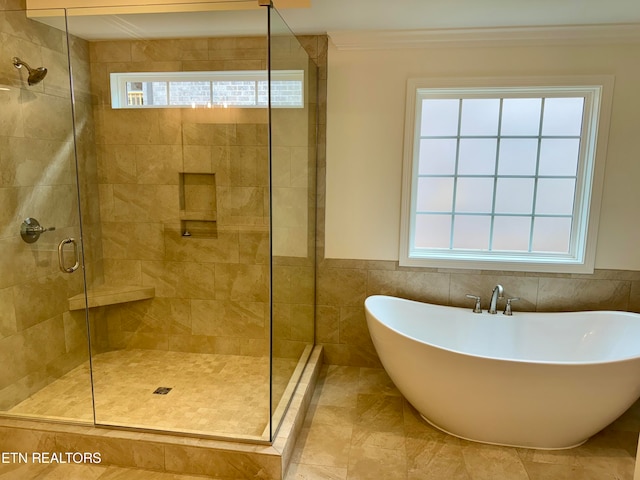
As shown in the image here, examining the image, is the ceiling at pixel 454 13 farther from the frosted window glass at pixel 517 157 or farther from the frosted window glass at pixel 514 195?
the frosted window glass at pixel 514 195

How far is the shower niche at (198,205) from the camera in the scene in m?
2.94

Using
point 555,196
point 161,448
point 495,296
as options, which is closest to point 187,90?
point 161,448

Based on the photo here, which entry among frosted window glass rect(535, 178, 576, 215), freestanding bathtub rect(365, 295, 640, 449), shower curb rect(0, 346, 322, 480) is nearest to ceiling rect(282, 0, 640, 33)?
frosted window glass rect(535, 178, 576, 215)

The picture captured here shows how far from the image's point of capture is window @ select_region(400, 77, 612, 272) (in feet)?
8.59

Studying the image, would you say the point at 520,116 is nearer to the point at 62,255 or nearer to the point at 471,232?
the point at 471,232

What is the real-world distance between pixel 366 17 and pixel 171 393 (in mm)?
2558

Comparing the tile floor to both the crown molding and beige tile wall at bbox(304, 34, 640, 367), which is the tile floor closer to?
beige tile wall at bbox(304, 34, 640, 367)

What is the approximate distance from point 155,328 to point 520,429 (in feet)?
8.37

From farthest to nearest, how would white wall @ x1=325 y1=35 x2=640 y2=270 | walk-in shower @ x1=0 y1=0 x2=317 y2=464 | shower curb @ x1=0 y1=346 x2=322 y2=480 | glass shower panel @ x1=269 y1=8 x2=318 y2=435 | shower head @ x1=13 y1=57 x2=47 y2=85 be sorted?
white wall @ x1=325 y1=35 x2=640 y2=270, shower head @ x1=13 y1=57 x2=47 y2=85, walk-in shower @ x1=0 y1=0 x2=317 y2=464, glass shower panel @ x1=269 y1=8 x2=318 y2=435, shower curb @ x1=0 y1=346 x2=322 y2=480

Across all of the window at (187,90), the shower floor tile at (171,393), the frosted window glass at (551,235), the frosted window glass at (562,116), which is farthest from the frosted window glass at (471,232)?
the window at (187,90)

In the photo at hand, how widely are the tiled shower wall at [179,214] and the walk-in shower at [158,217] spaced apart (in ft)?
0.04

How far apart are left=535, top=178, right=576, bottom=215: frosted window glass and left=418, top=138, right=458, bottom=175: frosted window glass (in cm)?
61

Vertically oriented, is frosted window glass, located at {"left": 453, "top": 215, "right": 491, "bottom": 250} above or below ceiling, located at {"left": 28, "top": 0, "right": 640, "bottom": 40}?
below

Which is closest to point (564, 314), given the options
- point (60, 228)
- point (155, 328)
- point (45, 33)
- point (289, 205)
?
point (289, 205)
